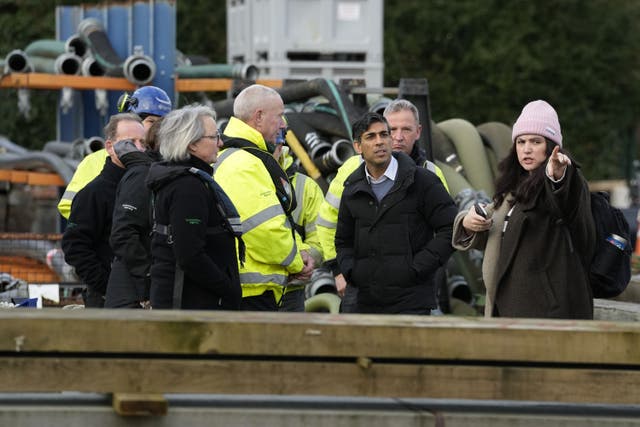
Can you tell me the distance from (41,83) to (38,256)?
456 cm

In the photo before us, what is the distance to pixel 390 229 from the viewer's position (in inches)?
320

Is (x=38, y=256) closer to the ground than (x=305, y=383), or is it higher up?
closer to the ground

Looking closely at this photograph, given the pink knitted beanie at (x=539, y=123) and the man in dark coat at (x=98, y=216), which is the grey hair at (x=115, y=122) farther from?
the pink knitted beanie at (x=539, y=123)

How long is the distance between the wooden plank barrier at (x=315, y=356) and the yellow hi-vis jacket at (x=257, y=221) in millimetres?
2427

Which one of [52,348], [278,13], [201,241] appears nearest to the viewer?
[52,348]

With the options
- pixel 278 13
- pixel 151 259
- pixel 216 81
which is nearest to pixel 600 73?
pixel 278 13

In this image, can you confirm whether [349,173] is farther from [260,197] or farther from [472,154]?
[472,154]

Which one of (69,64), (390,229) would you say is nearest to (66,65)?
(69,64)

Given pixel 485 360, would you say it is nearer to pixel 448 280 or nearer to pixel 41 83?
pixel 448 280

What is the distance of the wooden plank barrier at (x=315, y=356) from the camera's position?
5047mm

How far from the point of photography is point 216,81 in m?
17.2

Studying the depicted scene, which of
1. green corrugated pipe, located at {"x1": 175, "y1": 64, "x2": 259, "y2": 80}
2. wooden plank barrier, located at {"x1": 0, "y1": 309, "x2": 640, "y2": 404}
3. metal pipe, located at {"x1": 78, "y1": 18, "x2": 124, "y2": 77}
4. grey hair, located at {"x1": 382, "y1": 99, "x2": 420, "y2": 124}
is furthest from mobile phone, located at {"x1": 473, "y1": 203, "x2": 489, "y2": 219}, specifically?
green corrugated pipe, located at {"x1": 175, "y1": 64, "x2": 259, "y2": 80}

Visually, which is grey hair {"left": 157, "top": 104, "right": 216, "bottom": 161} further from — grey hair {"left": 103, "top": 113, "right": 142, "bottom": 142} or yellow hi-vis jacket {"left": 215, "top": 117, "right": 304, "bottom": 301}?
grey hair {"left": 103, "top": 113, "right": 142, "bottom": 142}

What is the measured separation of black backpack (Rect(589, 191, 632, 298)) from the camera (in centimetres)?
679
